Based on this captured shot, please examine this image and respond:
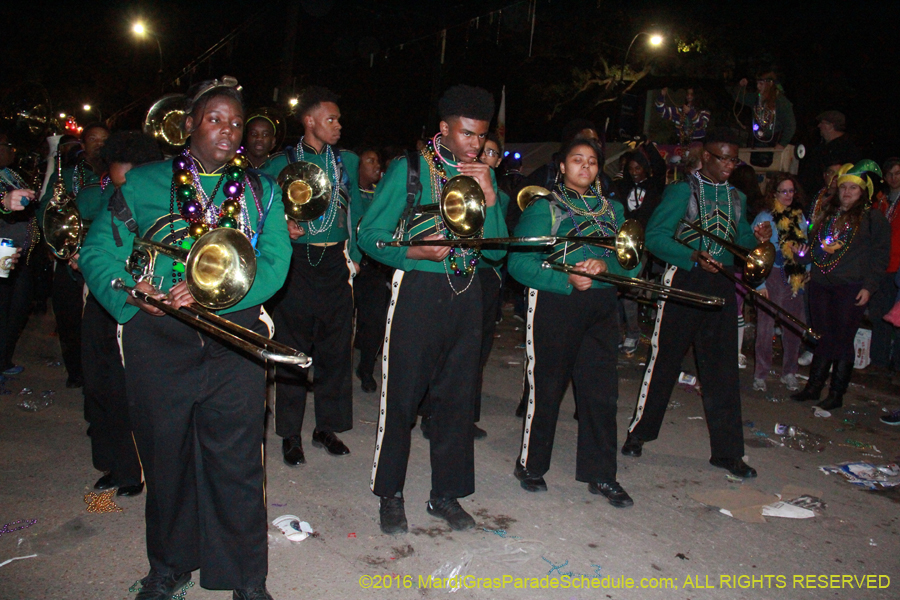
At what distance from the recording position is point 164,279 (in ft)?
9.89

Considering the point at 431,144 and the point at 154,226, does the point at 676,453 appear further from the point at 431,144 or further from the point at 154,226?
the point at 154,226

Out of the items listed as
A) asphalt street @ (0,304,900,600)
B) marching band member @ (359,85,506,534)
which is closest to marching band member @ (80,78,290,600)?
asphalt street @ (0,304,900,600)

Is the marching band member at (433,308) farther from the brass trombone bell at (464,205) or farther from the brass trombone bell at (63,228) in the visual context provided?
the brass trombone bell at (63,228)

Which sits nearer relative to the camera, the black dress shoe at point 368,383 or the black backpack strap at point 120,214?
the black backpack strap at point 120,214

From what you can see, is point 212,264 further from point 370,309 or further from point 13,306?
point 13,306

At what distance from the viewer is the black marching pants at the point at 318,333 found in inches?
196

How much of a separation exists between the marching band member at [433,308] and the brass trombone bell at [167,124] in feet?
3.77

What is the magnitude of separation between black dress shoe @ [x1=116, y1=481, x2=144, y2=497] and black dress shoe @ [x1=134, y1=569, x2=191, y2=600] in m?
1.20

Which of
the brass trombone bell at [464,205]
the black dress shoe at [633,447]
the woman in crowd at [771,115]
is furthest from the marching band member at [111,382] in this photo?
the woman in crowd at [771,115]

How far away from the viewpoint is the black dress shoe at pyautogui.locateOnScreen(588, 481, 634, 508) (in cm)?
453

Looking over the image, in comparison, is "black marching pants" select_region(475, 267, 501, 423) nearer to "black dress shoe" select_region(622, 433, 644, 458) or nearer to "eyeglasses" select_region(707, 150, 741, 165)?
"black dress shoe" select_region(622, 433, 644, 458)

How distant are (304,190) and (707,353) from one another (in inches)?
130

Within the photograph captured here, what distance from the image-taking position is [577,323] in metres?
4.44

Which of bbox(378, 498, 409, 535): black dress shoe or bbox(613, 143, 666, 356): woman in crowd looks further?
bbox(613, 143, 666, 356): woman in crowd
